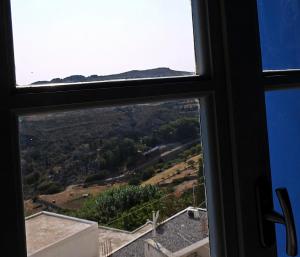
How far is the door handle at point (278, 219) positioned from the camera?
2.65ft

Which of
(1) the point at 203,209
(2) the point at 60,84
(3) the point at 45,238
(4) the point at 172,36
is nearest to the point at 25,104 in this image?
(2) the point at 60,84

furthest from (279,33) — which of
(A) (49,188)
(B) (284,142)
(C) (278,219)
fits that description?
(A) (49,188)

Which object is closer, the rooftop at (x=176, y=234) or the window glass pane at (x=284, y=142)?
the rooftop at (x=176, y=234)

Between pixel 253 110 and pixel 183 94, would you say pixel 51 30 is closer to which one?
pixel 183 94

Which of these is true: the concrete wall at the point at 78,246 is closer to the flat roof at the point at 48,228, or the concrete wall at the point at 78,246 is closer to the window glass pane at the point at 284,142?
the flat roof at the point at 48,228

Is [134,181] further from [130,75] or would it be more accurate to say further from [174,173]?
[130,75]

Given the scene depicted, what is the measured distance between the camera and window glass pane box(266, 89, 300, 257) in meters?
1.04

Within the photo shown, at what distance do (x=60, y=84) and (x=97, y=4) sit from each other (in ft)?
0.55

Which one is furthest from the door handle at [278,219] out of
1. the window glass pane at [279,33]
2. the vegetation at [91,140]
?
the window glass pane at [279,33]

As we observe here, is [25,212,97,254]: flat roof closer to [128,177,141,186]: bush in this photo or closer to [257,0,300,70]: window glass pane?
[128,177,141,186]: bush

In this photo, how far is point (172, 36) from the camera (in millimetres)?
788

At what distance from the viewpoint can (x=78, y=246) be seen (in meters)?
0.67

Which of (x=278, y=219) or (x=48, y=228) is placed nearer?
(x=48, y=228)

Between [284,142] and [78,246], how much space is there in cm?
66
